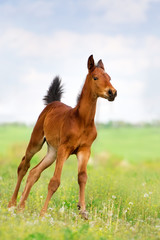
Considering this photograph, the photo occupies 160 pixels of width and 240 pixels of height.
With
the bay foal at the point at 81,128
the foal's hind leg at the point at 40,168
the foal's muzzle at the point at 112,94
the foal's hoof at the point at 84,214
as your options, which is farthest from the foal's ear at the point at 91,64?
the foal's hoof at the point at 84,214

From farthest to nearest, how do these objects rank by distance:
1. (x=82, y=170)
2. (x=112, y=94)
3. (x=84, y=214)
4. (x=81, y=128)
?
(x=82, y=170), (x=81, y=128), (x=84, y=214), (x=112, y=94)

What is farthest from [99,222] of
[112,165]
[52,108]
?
[112,165]

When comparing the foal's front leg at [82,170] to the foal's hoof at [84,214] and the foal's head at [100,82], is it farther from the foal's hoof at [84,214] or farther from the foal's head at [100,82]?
the foal's head at [100,82]

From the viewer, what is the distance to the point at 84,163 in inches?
286

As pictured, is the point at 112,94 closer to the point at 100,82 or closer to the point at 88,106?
the point at 100,82

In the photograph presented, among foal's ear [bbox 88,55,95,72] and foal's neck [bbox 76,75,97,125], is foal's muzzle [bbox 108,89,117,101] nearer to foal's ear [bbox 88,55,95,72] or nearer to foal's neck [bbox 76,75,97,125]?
foal's neck [bbox 76,75,97,125]

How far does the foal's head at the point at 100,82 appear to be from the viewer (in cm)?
671

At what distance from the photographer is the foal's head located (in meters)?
6.71

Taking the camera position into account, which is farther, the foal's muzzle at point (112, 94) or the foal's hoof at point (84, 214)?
the foal's hoof at point (84, 214)

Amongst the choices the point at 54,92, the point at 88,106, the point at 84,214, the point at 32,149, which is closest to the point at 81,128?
the point at 88,106

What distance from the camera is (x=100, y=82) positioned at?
22.7ft

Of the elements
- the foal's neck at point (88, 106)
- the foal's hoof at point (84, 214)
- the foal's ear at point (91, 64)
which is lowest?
the foal's hoof at point (84, 214)

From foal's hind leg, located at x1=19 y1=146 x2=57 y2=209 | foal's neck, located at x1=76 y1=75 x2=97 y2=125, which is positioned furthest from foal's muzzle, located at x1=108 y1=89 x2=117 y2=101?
foal's hind leg, located at x1=19 y1=146 x2=57 y2=209

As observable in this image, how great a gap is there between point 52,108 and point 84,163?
182 cm
